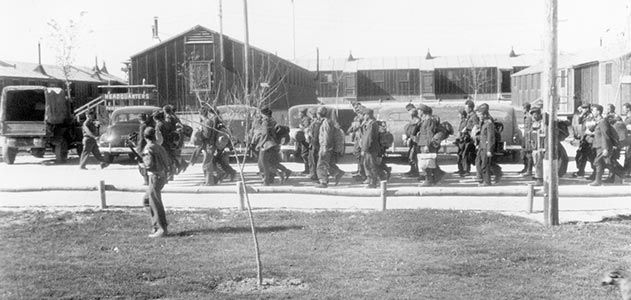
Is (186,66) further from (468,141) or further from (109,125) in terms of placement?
(468,141)

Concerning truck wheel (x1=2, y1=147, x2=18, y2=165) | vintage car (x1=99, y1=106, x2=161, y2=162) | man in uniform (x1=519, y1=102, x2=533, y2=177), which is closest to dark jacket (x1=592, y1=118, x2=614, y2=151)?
man in uniform (x1=519, y1=102, x2=533, y2=177)

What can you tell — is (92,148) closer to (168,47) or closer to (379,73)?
(168,47)

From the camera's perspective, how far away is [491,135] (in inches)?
593

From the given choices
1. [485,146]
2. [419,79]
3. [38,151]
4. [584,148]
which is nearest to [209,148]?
[485,146]

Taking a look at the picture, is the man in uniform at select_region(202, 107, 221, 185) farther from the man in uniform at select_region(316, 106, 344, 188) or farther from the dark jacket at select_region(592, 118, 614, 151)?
the dark jacket at select_region(592, 118, 614, 151)

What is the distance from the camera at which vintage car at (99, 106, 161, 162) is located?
819 inches

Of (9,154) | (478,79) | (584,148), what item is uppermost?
(478,79)

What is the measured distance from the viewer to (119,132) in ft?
71.3

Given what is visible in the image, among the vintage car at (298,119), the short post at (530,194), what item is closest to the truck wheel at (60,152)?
the vintage car at (298,119)

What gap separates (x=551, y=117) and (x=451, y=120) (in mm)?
11494

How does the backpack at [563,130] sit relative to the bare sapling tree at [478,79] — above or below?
below

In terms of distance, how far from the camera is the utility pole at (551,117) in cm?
1069

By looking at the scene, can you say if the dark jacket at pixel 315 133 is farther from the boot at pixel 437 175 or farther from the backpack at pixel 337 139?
the boot at pixel 437 175

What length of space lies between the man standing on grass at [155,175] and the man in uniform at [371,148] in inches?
218
